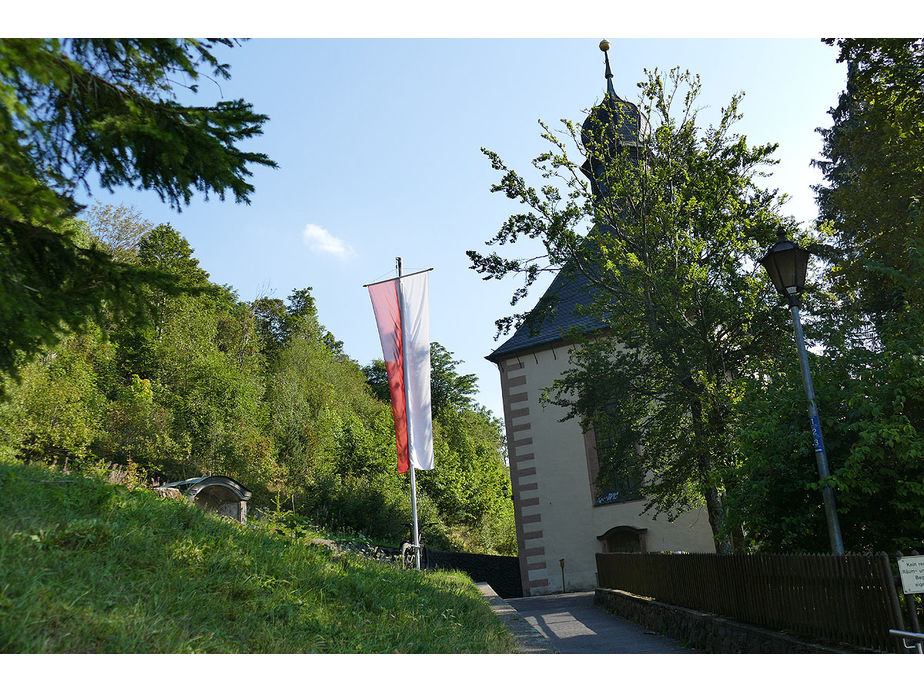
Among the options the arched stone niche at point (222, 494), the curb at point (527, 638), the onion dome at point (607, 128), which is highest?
the onion dome at point (607, 128)

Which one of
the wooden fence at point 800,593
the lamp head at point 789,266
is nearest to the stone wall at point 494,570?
the wooden fence at point 800,593

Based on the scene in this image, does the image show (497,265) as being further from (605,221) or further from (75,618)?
(75,618)

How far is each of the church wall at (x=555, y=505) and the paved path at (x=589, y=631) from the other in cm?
308

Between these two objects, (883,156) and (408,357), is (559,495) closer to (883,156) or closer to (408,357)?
(408,357)

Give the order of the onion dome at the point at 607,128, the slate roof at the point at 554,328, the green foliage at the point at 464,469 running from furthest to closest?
the green foliage at the point at 464,469
the slate roof at the point at 554,328
the onion dome at the point at 607,128

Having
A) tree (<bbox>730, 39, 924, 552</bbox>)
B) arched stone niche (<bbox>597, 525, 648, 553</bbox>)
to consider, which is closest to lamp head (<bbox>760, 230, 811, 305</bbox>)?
tree (<bbox>730, 39, 924, 552</bbox>)

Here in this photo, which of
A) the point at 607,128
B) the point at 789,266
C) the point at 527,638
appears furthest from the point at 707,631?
the point at 607,128

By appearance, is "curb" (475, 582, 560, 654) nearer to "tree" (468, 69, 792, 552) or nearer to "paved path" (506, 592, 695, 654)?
"paved path" (506, 592, 695, 654)

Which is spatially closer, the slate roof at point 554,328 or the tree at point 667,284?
the tree at point 667,284

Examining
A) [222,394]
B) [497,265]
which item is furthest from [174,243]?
[497,265]

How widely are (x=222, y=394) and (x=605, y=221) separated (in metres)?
22.6

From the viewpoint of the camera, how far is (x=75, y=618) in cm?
392

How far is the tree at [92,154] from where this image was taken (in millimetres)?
4520

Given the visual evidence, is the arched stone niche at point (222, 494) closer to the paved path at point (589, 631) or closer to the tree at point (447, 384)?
the paved path at point (589, 631)
